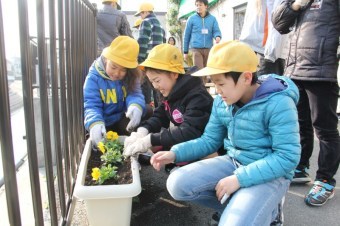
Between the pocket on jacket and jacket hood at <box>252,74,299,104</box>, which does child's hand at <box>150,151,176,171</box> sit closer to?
jacket hood at <box>252,74,299,104</box>

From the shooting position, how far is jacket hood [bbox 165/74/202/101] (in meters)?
2.17

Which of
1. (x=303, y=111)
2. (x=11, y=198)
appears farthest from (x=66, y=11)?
(x=303, y=111)

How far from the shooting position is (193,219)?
82.1 inches

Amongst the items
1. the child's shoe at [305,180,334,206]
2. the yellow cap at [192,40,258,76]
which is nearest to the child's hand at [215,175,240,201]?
the yellow cap at [192,40,258,76]

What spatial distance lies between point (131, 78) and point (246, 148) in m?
1.30

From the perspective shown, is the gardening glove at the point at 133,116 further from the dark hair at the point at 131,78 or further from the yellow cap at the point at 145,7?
the yellow cap at the point at 145,7

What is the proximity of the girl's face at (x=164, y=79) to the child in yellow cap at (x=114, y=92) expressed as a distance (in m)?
0.34

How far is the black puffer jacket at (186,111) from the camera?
A: 6.90 ft

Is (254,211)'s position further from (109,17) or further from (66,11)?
(109,17)

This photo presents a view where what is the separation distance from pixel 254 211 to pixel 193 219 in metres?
0.69

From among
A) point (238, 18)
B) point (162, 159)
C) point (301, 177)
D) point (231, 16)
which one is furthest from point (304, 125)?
point (231, 16)

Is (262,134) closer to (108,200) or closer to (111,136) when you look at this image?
(108,200)

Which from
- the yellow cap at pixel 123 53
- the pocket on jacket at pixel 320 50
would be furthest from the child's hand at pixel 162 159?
the pocket on jacket at pixel 320 50

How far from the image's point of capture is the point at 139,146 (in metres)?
2.09
